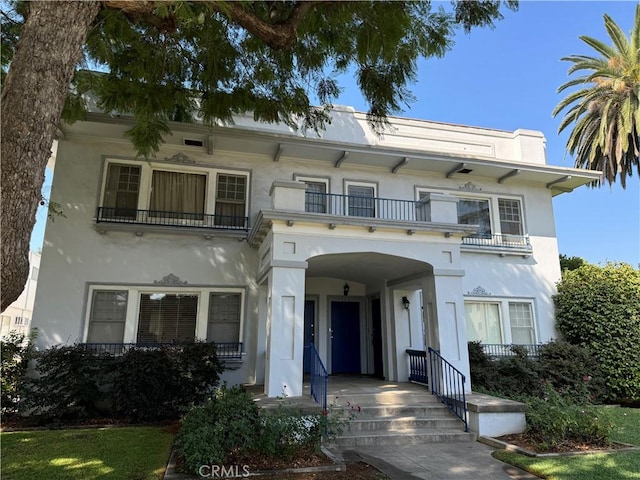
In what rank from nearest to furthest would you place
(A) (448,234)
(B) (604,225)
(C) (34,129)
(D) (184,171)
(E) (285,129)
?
(C) (34,129), (A) (448,234), (D) (184,171), (E) (285,129), (B) (604,225)

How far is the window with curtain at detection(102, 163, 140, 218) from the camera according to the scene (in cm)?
1095

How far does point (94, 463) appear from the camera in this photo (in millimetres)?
6008

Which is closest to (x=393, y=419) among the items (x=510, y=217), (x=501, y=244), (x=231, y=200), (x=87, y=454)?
(x=87, y=454)

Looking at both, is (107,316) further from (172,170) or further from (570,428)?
(570,428)

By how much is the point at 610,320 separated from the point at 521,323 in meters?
2.34

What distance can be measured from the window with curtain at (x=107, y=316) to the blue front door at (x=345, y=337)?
6.04m

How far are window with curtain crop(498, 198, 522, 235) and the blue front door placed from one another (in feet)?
18.3

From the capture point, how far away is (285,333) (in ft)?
27.5

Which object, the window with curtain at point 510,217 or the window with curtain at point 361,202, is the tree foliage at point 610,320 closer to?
the window with curtain at point 510,217

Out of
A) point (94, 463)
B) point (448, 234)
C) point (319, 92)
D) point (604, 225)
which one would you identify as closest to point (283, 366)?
point (94, 463)

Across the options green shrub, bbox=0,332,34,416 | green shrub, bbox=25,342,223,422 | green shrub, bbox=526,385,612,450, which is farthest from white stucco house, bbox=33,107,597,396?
green shrub, bbox=526,385,612,450

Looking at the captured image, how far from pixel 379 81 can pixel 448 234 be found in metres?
3.81

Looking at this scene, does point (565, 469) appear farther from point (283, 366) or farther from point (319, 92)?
point (319, 92)

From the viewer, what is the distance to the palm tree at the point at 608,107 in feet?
56.0
